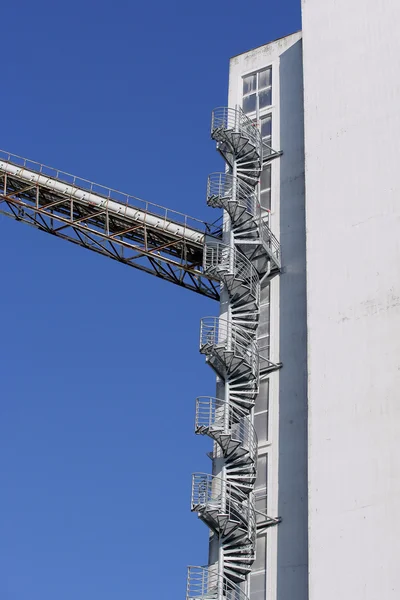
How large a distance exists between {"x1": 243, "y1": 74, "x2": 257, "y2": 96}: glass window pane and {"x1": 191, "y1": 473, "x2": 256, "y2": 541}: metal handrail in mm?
24428

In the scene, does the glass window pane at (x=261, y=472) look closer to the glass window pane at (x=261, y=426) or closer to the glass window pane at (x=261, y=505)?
the glass window pane at (x=261, y=505)

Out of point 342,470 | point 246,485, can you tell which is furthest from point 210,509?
point 342,470

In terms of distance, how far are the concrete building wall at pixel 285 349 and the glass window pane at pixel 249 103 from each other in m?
0.47

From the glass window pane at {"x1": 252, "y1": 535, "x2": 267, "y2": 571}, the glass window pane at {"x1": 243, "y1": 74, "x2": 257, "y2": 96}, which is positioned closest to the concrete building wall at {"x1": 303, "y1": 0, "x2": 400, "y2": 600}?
the glass window pane at {"x1": 252, "y1": 535, "x2": 267, "y2": 571}

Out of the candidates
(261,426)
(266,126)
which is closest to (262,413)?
(261,426)

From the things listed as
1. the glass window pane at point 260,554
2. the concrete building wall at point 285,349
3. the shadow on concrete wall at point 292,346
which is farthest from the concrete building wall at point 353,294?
the glass window pane at point 260,554

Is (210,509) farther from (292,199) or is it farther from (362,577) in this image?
(292,199)

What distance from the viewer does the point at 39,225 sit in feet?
231

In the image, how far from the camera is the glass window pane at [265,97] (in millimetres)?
67750

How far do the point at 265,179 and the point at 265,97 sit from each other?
18.4 feet

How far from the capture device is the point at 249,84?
228 feet

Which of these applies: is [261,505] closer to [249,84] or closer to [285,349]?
[285,349]

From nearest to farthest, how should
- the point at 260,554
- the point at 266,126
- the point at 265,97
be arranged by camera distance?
the point at 260,554 → the point at 266,126 → the point at 265,97

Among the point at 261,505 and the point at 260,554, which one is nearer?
the point at 260,554
